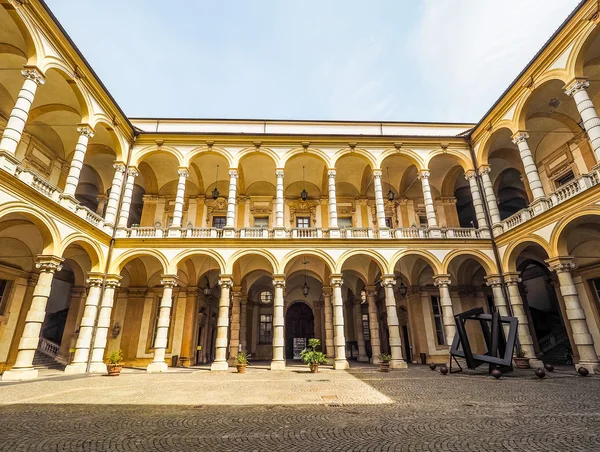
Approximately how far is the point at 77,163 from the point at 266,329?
15.7 meters

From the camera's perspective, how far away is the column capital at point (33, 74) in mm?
10922

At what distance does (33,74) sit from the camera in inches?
433

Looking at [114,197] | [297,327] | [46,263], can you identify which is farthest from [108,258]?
[297,327]

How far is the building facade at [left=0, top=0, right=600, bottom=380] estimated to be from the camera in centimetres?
1182

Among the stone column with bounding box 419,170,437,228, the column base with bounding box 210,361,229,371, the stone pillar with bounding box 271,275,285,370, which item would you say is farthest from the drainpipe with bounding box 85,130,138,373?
the stone column with bounding box 419,170,437,228

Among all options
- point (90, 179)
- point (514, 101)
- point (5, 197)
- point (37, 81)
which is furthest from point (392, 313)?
point (90, 179)

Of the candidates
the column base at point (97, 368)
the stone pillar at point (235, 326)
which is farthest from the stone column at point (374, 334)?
the column base at point (97, 368)

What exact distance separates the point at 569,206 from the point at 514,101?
231 inches

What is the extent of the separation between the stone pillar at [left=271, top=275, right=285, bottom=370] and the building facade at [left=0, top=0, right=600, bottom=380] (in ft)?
0.22

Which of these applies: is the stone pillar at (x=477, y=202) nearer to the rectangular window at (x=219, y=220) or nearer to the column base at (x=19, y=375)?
the rectangular window at (x=219, y=220)

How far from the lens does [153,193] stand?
781 inches

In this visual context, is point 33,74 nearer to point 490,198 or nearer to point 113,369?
point 113,369

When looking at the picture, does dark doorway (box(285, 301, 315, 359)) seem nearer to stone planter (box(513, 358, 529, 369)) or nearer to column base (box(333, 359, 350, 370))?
column base (box(333, 359, 350, 370))

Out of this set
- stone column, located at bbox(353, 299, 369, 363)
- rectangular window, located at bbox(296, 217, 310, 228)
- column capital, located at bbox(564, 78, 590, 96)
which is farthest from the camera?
stone column, located at bbox(353, 299, 369, 363)
